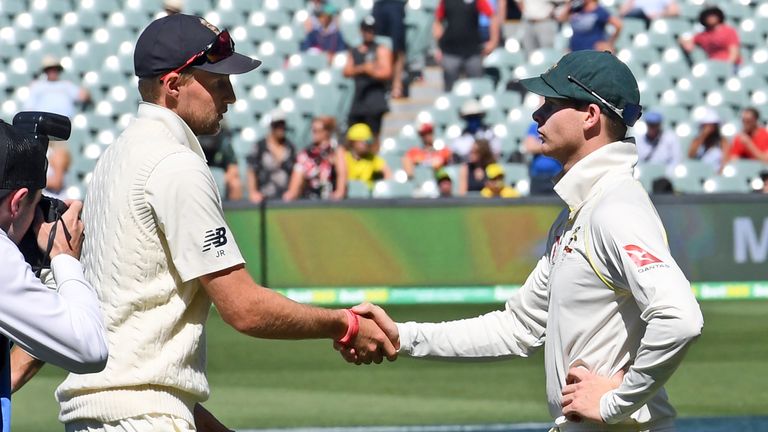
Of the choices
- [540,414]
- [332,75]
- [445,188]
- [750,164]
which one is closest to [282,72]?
[332,75]

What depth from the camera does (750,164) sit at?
45.5 ft

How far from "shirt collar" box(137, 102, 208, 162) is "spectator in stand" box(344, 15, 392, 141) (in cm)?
1119

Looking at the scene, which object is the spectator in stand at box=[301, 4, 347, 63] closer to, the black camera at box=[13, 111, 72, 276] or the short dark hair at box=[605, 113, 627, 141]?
the short dark hair at box=[605, 113, 627, 141]

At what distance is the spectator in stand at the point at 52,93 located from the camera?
48.7 ft

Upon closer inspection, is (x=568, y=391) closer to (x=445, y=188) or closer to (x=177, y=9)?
(x=445, y=188)

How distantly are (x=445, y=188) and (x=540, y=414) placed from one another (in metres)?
4.34

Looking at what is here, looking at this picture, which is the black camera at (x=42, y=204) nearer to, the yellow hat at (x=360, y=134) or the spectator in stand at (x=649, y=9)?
the yellow hat at (x=360, y=134)

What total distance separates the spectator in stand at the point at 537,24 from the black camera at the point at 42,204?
12968mm

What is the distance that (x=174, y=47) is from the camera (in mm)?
3705

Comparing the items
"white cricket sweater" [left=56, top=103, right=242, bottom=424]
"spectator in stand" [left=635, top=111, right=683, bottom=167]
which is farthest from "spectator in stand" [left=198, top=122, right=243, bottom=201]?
"white cricket sweater" [left=56, top=103, right=242, bottom=424]

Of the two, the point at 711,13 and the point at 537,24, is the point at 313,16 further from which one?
the point at 711,13

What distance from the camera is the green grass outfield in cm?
885

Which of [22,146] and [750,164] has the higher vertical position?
[22,146]

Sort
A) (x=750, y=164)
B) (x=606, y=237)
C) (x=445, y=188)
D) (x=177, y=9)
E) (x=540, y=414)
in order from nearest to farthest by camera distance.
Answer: (x=606, y=237) → (x=540, y=414) → (x=445, y=188) → (x=750, y=164) → (x=177, y=9)
